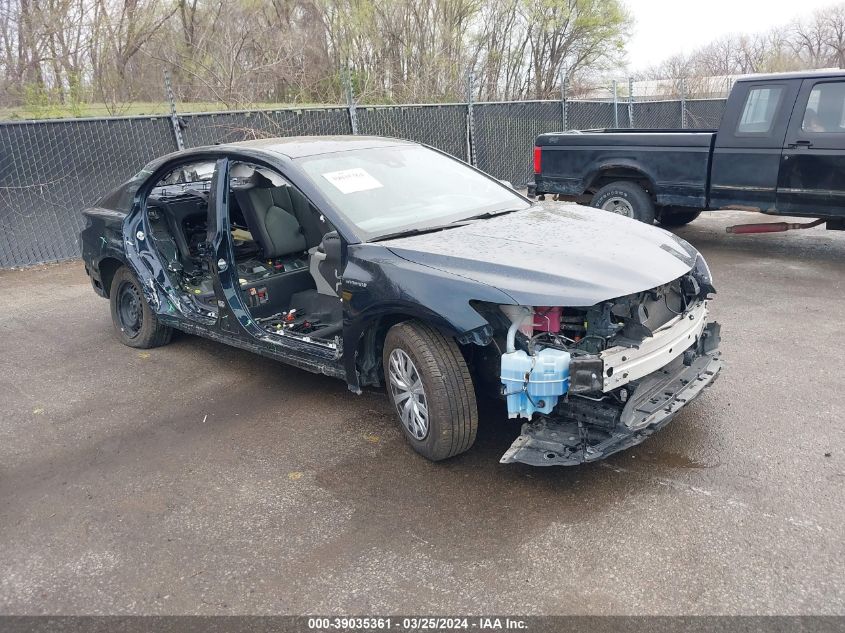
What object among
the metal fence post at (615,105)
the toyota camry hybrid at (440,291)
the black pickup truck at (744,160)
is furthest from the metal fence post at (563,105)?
the toyota camry hybrid at (440,291)

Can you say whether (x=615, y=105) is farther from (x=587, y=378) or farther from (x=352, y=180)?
(x=587, y=378)

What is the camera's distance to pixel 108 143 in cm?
926

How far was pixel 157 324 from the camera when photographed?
562 centimetres

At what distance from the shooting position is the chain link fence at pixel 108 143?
8.75 meters

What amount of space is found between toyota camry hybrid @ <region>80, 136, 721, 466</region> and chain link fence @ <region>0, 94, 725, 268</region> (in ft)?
14.3

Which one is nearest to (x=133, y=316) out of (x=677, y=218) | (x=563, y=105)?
(x=677, y=218)

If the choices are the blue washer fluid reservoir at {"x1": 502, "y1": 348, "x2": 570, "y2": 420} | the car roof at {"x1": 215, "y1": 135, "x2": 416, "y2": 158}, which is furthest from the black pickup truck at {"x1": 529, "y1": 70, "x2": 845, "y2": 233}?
the blue washer fluid reservoir at {"x1": 502, "y1": 348, "x2": 570, "y2": 420}

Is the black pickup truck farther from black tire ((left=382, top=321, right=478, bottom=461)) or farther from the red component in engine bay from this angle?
black tire ((left=382, top=321, right=478, bottom=461))

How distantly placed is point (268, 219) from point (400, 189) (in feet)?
4.25

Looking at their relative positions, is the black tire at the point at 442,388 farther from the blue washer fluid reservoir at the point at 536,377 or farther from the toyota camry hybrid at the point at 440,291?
the blue washer fluid reservoir at the point at 536,377

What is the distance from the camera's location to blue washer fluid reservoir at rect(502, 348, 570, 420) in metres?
2.98

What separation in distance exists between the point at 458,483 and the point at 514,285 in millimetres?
1070

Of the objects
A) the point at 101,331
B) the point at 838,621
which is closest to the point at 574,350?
the point at 838,621

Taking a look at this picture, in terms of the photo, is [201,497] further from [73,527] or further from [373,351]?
[373,351]
